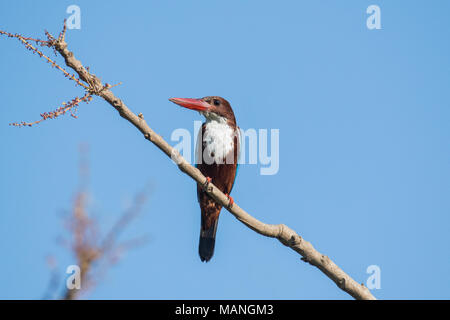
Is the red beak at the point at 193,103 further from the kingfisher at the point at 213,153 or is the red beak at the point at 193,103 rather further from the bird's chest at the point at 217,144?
the bird's chest at the point at 217,144

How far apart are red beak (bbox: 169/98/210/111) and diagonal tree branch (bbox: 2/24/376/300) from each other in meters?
1.64

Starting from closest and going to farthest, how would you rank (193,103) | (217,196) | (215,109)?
(217,196) → (193,103) → (215,109)

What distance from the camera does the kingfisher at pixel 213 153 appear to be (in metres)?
5.42

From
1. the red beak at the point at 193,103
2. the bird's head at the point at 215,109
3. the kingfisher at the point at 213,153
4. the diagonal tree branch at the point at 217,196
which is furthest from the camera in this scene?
the bird's head at the point at 215,109

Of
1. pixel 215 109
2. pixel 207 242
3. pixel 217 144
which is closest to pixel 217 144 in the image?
pixel 217 144

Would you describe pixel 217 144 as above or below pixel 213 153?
above

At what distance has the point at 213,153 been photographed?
543cm

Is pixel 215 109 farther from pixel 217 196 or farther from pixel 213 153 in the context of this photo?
pixel 217 196

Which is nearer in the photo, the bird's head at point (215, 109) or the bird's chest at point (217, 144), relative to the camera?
the bird's chest at point (217, 144)

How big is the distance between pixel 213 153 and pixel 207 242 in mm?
1079

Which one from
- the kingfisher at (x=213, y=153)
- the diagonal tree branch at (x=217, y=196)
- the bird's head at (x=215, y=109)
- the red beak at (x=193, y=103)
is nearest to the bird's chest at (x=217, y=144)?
the kingfisher at (x=213, y=153)

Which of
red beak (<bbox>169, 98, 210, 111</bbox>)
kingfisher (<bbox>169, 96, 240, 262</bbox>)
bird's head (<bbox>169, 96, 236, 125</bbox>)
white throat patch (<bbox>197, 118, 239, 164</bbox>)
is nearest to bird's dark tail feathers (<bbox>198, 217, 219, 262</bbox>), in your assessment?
kingfisher (<bbox>169, 96, 240, 262</bbox>)

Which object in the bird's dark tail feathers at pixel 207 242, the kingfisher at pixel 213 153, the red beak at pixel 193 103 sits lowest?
the bird's dark tail feathers at pixel 207 242
